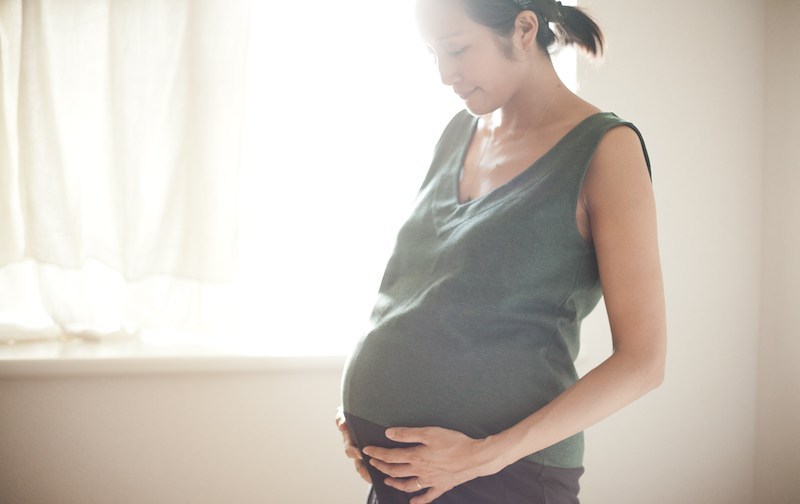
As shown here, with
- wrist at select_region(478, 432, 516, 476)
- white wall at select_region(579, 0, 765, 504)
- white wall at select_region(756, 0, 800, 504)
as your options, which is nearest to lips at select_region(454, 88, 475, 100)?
wrist at select_region(478, 432, 516, 476)

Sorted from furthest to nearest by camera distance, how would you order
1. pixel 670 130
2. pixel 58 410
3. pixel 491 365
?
1. pixel 670 130
2. pixel 58 410
3. pixel 491 365

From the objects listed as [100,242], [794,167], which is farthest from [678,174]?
[100,242]

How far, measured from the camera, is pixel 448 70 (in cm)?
95

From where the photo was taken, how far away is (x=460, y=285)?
85cm

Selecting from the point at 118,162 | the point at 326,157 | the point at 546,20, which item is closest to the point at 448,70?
the point at 546,20

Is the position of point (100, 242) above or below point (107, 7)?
below

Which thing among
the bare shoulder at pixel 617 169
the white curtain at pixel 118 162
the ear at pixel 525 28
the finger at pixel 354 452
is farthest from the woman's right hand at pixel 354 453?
the white curtain at pixel 118 162

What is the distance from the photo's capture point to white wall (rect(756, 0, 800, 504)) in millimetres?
1704

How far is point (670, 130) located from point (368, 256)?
0.84 metres

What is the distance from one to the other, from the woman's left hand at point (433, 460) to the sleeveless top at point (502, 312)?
0.02m

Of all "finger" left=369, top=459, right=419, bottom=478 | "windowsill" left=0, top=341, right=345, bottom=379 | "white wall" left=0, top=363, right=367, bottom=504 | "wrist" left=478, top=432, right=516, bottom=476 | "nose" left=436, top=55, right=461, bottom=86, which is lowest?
"white wall" left=0, top=363, right=367, bottom=504

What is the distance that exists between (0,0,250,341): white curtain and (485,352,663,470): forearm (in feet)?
3.50

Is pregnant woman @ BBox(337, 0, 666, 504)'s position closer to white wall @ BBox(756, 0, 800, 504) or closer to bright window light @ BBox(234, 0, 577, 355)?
bright window light @ BBox(234, 0, 577, 355)

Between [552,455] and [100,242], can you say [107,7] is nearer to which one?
[100,242]
